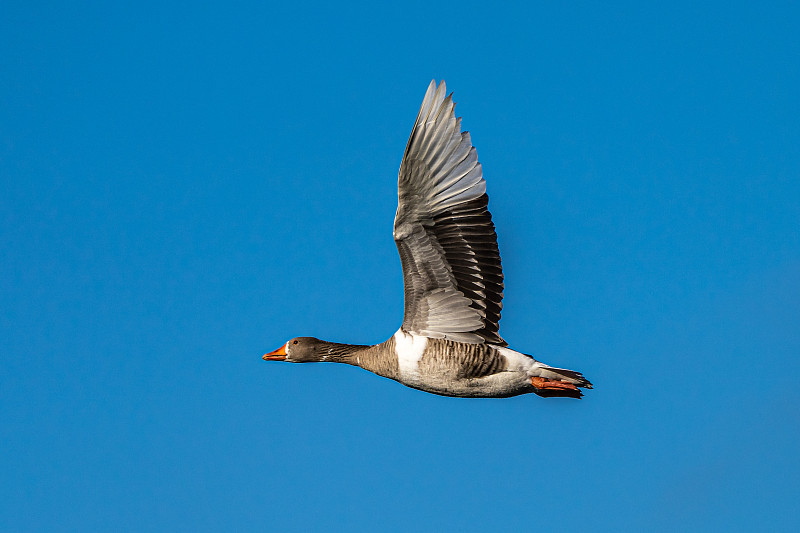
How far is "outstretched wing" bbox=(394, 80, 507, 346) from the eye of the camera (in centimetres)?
1205

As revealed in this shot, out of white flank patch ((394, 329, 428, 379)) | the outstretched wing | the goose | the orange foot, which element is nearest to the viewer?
the outstretched wing

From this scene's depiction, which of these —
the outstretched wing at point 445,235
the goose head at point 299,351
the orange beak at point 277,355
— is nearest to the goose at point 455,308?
the outstretched wing at point 445,235

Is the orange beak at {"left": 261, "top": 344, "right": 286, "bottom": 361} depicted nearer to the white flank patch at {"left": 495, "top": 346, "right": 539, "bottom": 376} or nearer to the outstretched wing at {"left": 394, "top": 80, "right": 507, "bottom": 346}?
the outstretched wing at {"left": 394, "top": 80, "right": 507, "bottom": 346}

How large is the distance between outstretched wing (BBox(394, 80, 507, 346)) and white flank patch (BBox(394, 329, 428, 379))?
16 centimetres

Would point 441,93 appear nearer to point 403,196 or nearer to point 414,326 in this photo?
point 403,196

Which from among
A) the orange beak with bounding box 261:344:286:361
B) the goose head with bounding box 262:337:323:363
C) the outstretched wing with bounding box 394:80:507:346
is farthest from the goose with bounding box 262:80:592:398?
the orange beak with bounding box 261:344:286:361

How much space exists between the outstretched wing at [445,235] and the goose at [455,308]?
16 millimetres

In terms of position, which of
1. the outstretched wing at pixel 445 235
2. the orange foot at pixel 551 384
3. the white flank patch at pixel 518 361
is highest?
the outstretched wing at pixel 445 235

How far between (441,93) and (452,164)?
3.48 feet

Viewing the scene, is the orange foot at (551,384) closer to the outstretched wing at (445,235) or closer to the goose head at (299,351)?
the outstretched wing at (445,235)

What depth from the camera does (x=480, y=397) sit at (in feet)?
44.7

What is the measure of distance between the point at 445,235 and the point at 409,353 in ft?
6.85

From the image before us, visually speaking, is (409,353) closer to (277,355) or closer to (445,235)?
(445,235)

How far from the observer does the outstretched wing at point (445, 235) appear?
474 inches
